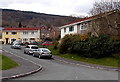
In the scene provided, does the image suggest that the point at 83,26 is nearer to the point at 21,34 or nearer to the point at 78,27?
the point at 78,27

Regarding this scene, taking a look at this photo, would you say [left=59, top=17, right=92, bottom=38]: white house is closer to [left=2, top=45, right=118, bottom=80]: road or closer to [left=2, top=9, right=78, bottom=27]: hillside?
[left=2, top=45, right=118, bottom=80]: road

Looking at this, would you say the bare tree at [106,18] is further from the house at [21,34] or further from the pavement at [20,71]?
the house at [21,34]

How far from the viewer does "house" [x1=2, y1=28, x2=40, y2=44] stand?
243 ft

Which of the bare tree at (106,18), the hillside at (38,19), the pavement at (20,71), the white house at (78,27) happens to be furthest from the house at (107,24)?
the hillside at (38,19)

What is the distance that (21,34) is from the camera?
7444cm

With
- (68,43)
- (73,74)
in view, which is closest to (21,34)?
(68,43)

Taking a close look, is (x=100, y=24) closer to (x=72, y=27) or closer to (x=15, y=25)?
A: (x=72, y=27)

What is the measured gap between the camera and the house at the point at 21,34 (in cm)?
7394

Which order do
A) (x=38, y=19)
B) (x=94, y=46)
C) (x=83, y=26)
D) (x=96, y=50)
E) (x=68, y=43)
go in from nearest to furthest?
(x=96, y=50), (x=94, y=46), (x=68, y=43), (x=83, y=26), (x=38, y=19)

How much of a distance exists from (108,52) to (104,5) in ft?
28.0

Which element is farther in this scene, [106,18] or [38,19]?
[38,19]

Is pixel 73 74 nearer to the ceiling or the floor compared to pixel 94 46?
nearer to the floor

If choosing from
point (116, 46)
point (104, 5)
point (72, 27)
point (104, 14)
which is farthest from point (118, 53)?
point (72, 27)

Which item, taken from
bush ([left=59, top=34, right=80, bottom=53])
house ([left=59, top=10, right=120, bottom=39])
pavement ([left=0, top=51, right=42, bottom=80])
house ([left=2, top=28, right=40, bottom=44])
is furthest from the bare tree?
house ([left=2, top=28, right=40, bottom=44])
